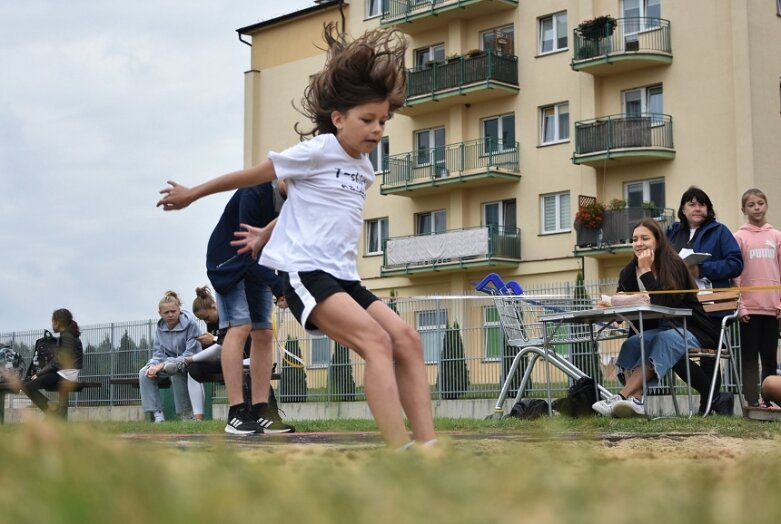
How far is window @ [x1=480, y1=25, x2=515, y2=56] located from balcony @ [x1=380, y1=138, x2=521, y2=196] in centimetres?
301

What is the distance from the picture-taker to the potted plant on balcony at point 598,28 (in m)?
37.0

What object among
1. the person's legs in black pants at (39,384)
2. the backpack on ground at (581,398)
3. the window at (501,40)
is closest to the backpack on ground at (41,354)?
the person's legs in black pants at (39,384)

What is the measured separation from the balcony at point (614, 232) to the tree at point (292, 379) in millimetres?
16788

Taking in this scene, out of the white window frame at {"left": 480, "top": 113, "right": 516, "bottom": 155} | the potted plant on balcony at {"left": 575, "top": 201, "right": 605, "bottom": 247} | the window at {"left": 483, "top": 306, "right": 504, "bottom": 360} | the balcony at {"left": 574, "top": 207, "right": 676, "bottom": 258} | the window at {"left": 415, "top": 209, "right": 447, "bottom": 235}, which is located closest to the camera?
the window at {"left": 483, "top": 306, "right": 504, "bottom": 360}

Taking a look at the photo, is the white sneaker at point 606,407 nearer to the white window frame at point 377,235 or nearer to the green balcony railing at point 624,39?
the green balcony railing at point 624,39

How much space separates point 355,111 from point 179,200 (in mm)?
837

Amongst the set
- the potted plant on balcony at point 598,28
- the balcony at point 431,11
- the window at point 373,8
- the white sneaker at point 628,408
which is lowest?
the white sneaker at point 628,408

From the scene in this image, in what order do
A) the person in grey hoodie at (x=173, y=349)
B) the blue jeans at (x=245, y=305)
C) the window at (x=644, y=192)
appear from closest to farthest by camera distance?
the blue jeans at (x=245, y=305) → the person in grey hoodie at (x=173, y=349) → the window at (x=644, y=192)

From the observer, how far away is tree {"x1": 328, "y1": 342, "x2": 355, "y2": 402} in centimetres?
2023

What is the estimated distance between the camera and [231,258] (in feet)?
25.8

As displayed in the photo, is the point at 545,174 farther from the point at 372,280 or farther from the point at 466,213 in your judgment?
the point at 372,280

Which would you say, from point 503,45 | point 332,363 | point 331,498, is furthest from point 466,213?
point 331,498

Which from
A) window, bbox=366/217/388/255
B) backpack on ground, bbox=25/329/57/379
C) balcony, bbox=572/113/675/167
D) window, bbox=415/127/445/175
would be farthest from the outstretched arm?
window, bbox=366/217/388/255

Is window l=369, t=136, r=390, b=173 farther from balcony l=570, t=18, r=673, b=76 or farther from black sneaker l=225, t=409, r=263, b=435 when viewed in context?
black sneaker l=225, t=409, r=263, b=435
